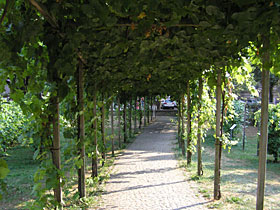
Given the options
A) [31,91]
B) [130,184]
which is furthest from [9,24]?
[130,184]

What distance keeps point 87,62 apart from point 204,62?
1.90 meters

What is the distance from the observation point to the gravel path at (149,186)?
15.7 feet

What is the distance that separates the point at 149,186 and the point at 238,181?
2061 millimetres

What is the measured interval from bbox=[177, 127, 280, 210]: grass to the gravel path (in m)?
0.33

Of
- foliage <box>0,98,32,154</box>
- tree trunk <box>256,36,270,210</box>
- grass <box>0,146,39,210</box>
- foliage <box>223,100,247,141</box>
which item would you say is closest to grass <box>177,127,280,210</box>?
tree trunk <box>256,36,270,210</box>

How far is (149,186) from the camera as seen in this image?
19.3 feet

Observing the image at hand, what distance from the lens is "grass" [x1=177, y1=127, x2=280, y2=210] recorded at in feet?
15.5

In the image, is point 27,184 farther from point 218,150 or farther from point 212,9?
point 212,9

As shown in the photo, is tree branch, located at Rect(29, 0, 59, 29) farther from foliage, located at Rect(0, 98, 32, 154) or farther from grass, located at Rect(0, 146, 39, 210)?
foliage, located at Rect(0, 98, 32, 154)

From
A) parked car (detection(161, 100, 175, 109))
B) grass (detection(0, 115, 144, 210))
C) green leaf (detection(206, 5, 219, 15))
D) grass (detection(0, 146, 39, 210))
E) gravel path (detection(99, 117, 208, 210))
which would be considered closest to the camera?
green leaf (detection(206, 5, 219, 15))

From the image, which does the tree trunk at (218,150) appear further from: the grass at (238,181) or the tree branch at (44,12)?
the tree branch at (44,12)

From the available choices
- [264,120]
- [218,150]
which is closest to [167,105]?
[218,150]

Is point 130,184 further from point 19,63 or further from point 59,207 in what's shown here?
point 19,63

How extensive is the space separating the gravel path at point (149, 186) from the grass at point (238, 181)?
331mm
